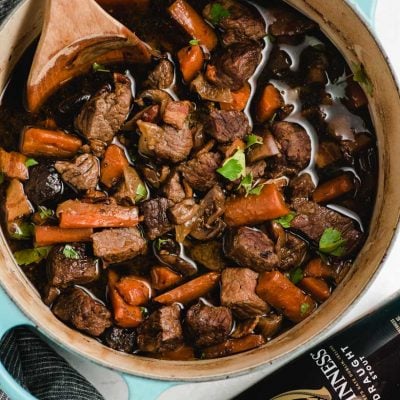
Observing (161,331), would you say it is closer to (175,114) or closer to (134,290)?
(134,290)

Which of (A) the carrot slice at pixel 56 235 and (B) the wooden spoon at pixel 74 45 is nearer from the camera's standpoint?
(B) the wooden spoon at pixel 74 45

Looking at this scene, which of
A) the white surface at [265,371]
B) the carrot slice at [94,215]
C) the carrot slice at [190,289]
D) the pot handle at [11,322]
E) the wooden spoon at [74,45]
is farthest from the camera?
the white surface at [265,371]

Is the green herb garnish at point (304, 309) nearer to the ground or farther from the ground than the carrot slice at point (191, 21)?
nearer to the ground

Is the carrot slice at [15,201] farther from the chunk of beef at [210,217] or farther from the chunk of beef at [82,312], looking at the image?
Result: the chunk of beef at [210,217]

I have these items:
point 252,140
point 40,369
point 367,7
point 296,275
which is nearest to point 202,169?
point 252,140

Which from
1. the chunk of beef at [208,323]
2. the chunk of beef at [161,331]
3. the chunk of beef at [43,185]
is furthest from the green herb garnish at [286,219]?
the chunk of beef at [43,185]

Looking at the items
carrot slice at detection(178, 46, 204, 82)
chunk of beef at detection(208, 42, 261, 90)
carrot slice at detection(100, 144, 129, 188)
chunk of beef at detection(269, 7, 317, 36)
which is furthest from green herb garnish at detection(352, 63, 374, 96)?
carrot slice at detection(100, 144, 129, 188)

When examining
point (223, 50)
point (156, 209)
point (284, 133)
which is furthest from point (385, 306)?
point (223, 50)
